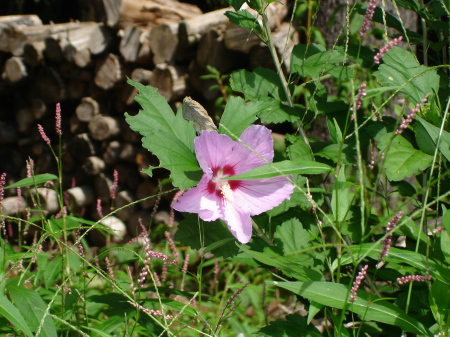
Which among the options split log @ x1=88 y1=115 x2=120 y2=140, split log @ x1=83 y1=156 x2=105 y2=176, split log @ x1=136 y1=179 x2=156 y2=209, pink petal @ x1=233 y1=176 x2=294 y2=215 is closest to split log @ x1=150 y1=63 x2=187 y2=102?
split log @ x1=88 y1=115 x2=120 y2=140

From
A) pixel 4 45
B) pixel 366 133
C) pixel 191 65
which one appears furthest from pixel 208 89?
pixel 366 133

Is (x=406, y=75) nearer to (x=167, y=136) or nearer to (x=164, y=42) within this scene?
(x=167, y=136)

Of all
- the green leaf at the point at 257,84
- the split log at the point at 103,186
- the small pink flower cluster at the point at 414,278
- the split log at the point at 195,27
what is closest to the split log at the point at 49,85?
the split log at the point at 103,186

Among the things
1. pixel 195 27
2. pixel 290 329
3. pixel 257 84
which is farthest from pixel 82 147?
pixel 290 329

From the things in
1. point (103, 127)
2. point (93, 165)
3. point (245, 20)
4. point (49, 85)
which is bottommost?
point (93, 165)

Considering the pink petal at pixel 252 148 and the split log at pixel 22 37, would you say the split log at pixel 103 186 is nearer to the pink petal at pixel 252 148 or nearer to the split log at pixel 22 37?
the split log at pixel 22 37

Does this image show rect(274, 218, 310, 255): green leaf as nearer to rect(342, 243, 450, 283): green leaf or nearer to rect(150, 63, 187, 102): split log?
rect(342, 243, 450, 283): green leaf
